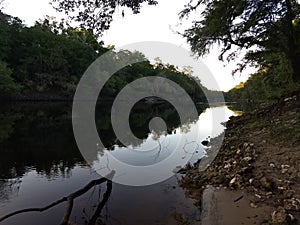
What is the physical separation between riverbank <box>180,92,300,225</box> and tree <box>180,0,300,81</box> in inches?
237

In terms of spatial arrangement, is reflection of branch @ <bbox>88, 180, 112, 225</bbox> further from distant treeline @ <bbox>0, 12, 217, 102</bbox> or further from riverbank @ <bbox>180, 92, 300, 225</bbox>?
distant treeline @ <bbox>0, 12, 217, 102</bbox>

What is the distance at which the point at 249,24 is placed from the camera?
13367 millimetres

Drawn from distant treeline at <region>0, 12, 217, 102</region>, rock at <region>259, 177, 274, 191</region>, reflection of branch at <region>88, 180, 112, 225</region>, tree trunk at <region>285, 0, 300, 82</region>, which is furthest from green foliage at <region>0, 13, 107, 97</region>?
rock at <region>259, 177, 274, 191</region>

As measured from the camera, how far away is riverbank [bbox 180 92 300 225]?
5.38 m

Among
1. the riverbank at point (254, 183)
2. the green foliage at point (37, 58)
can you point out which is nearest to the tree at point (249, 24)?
the riverbank at point (254, 183)

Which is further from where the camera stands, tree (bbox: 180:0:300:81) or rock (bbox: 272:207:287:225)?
tree (bbox: 180:0:300:81)

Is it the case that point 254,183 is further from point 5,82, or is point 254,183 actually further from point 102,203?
point 5,82

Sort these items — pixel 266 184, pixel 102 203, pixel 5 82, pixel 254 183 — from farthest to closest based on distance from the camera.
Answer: pixel 5 82 < pixel 102 203 < pixel 254 183 < pixel 266 184

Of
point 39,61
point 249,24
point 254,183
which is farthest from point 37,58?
point 254,183

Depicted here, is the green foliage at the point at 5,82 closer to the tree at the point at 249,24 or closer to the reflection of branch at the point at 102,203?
the tree at the point at 249,24

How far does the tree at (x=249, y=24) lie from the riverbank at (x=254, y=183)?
6020 mm

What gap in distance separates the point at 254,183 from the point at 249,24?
368 inches

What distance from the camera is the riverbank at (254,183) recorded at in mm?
5375

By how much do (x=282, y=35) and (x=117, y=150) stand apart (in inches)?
413
